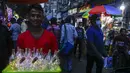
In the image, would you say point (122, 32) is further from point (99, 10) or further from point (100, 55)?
point (99, 10)

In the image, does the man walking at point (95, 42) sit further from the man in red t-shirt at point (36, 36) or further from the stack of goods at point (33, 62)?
the stack of goods at point (33, 62)

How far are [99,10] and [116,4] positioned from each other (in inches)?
243

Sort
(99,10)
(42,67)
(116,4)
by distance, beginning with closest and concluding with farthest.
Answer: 1. (42,67)
2. (99,10)
3. (116,4)

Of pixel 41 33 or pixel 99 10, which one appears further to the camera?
pixel 99 10

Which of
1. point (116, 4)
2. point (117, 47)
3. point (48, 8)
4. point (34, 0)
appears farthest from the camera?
point (48, 8)

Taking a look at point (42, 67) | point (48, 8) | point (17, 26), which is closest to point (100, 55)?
point (42, 67)

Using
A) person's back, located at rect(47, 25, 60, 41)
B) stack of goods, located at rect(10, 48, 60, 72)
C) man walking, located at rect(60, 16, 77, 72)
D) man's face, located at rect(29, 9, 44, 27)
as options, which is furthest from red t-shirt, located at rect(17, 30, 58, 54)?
person's back, located at rect(47, 25, 60, 41)

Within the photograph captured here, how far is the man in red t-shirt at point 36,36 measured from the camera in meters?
4.18

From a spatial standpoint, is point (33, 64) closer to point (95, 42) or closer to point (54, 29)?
point (95, 42)

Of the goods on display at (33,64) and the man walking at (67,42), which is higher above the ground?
the goods on display at (33,64)

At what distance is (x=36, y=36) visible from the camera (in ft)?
14.0

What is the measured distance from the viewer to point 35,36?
426cm

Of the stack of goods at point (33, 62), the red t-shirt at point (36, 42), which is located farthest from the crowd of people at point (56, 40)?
the stack of goods at point (33, 62)

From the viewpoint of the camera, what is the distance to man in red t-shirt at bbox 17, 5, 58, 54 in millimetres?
4176
